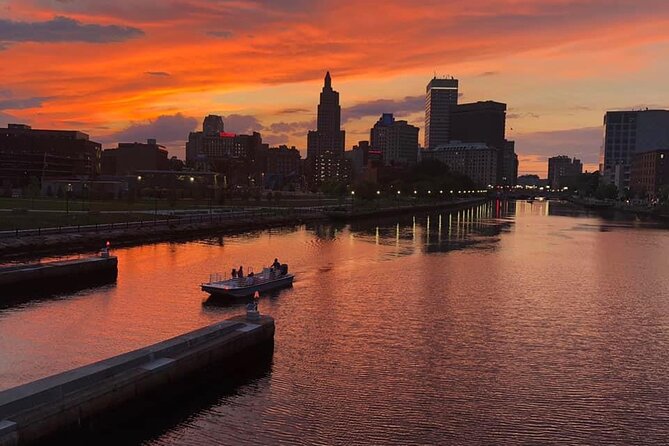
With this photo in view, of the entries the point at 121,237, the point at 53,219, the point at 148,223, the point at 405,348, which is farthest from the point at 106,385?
the point at 53,219

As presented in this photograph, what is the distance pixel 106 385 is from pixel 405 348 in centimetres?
1843

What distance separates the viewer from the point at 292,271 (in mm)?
66125

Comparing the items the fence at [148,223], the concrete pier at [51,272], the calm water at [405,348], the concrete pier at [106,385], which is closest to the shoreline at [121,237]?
the fence at [148,223]

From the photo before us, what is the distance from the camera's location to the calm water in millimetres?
24594

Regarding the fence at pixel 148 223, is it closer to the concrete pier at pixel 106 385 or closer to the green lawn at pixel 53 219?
the green lawn at pixel 53 219

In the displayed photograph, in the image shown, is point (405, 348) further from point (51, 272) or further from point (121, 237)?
point (121, 237)

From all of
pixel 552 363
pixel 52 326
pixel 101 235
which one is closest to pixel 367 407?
pixel 552 363

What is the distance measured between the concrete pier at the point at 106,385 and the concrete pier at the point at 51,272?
1074 inches

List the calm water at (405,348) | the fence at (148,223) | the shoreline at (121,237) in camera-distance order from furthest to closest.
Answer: the fence at (148,223)
the shoreline at (121,237)
the calm water at (405,348)

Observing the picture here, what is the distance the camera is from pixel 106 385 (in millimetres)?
23141

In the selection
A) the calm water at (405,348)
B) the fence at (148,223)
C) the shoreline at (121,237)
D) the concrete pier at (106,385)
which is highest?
the fence at (148,223)

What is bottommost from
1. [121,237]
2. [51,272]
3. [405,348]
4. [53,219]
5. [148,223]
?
[405,348]

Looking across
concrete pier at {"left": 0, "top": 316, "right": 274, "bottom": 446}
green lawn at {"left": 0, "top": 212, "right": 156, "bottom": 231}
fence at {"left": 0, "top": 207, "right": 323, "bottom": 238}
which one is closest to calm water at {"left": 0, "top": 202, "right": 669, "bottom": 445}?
concrete pier at {"left": 0, "top": 316, "right": 274, "bottom": 446}

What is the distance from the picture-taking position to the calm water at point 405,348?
2459 cm
